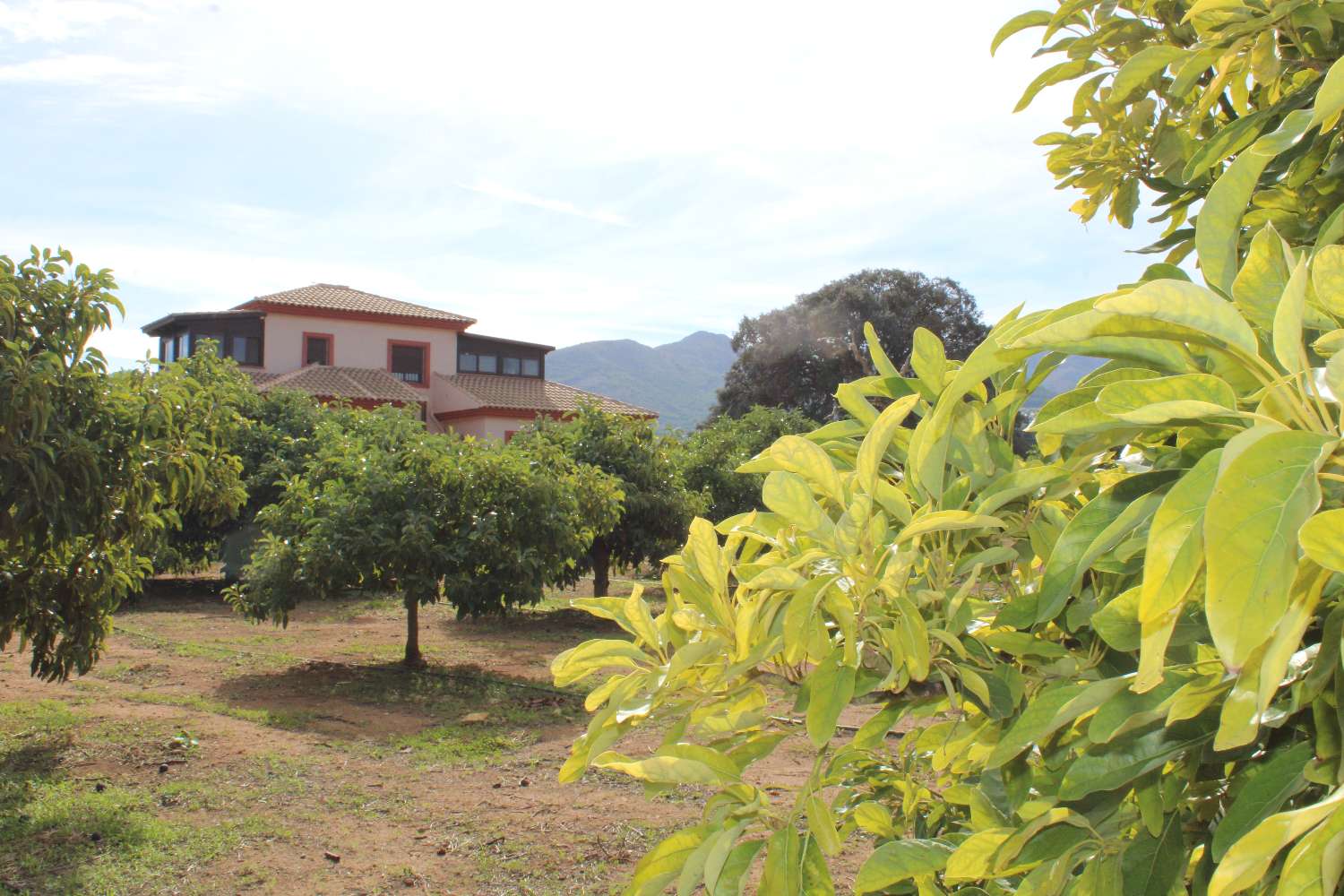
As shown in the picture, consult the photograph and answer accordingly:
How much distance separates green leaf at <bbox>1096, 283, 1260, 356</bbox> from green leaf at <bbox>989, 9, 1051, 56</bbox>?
1022mm

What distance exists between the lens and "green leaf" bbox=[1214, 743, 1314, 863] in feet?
2.31

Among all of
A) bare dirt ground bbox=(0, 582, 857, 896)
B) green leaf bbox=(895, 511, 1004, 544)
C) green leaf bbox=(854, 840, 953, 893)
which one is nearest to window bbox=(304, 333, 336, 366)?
bare dirt ground bbox=(0, 582, 857, 896)

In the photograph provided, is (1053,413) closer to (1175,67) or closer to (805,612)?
(805,612)

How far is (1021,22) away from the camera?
1.45 metres

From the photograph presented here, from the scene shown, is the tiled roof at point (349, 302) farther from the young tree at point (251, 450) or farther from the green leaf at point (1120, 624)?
the green leaf at point (1120, 624)

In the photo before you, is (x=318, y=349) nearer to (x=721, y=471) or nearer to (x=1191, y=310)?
(x=721, y=471)

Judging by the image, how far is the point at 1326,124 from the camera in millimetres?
1012

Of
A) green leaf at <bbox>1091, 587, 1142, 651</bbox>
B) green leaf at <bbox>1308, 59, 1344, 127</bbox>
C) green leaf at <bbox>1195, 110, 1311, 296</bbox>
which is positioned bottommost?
green leaf at <bbox>1091, 587, 1142, 651</bbox>

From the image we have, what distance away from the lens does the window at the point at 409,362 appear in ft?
96.6

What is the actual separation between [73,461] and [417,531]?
12.6ft

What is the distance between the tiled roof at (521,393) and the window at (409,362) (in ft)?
1.96

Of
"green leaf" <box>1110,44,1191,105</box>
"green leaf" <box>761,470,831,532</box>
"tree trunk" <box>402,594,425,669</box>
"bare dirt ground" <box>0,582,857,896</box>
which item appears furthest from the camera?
"tree trunk" <box>402,594,425,669</box>

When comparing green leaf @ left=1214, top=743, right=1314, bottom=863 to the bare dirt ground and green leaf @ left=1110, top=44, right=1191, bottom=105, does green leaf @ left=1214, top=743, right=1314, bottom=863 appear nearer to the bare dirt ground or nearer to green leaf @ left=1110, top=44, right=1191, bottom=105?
green leaf @ left=1110, top=44, right=1191, bottom=105

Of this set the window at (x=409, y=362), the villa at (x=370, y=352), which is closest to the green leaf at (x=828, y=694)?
the villa at (x=370, y=352)
